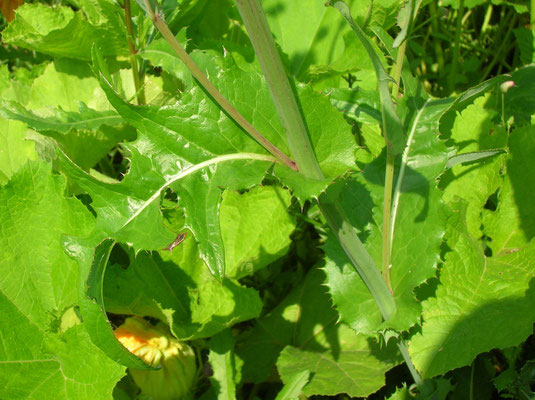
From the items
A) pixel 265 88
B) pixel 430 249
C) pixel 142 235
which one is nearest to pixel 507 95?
pixel 430 249

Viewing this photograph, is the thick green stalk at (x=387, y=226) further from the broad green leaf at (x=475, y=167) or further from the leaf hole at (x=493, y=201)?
the leaf hole at (x=493, y=201)

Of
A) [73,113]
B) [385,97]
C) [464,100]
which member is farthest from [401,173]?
[73,113]

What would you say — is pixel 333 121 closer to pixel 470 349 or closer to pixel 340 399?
pixel 470 349

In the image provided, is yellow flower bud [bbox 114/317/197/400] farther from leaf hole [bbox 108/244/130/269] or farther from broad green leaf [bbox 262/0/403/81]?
broad green leaf [bbox 262/0/403/81]

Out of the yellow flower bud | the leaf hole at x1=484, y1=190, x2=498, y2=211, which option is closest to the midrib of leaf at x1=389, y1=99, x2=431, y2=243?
the leaf hole at x1=484, y1=190, x2=498, y2=211

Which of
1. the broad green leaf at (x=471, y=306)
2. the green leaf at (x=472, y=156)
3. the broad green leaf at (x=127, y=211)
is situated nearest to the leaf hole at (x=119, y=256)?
the broad green leaf at (x=127, y=211)

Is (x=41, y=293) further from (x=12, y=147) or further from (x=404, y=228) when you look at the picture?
(x=404, y=228)
